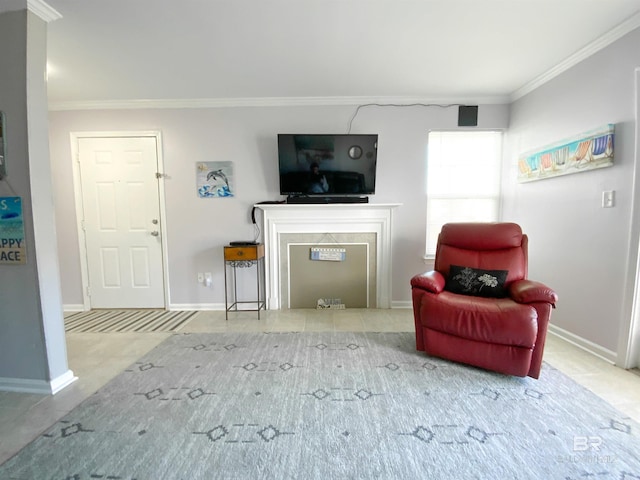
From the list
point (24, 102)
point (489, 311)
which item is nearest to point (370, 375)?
point (489, 311)

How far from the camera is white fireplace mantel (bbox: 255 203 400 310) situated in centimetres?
313

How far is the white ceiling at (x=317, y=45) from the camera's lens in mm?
1737

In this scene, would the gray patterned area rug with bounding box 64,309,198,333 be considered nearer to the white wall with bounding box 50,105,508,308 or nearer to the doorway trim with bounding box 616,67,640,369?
the white wall with bounding box 50,105,508,308

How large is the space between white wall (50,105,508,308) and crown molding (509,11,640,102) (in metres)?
0.35

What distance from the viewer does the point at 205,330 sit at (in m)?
2.68

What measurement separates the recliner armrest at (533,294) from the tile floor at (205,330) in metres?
0.58

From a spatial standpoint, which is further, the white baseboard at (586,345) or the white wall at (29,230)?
the white baseboard at (586,345)

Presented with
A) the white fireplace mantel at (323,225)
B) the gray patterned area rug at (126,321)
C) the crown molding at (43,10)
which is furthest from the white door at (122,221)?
the crown molding at (43,10)

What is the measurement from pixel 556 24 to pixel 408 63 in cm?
97

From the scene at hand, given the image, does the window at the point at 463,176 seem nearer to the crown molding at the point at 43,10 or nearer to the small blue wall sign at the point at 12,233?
the crown molding at the point at 43,10

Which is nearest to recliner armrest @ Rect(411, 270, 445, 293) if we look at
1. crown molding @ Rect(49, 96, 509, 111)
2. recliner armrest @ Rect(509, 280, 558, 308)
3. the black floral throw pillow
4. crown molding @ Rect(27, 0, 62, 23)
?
the black floral throw pillow

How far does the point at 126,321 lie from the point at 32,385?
3.90 ft

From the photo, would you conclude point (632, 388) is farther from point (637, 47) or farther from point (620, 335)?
point (637, 47)

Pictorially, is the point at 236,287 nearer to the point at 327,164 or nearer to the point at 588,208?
the point at 327,164
